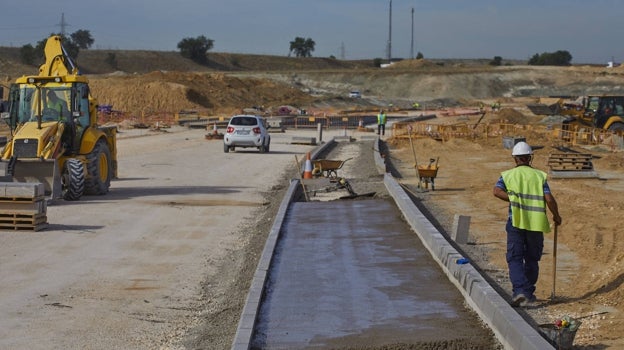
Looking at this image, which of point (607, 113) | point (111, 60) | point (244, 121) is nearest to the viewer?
point (244, 121)

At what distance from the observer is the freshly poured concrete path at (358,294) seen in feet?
29.3

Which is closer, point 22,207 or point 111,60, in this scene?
point 22,207

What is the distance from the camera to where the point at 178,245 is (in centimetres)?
1488

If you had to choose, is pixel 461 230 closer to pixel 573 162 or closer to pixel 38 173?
pixel 38 173

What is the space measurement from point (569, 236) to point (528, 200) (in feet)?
18.1

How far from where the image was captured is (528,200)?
998cm

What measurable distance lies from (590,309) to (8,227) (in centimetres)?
1001

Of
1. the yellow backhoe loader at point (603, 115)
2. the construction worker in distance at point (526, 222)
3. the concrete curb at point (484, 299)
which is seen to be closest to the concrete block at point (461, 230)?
the concrete curb at point (484, 299)

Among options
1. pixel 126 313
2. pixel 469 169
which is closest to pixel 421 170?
pixel 469 169

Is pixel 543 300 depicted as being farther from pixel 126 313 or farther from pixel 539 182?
pixel 126 313

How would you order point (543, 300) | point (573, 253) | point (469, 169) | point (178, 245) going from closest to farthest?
point (543, 300)
point (573, 253)
point (178, 245)
point (469, 169)

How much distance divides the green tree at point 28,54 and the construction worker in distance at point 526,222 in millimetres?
133793

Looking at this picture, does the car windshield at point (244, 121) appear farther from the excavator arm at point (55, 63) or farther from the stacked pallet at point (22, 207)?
the stacked pallet at point (22, 207)

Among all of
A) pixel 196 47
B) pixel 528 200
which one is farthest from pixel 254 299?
pixel 196 47
